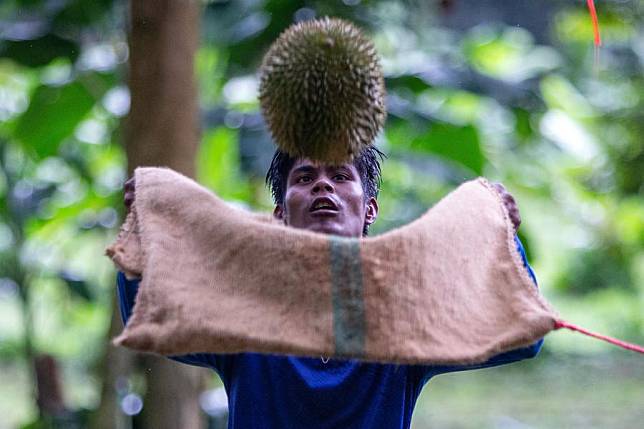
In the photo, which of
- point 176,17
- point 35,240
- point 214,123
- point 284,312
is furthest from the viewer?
point 35,240

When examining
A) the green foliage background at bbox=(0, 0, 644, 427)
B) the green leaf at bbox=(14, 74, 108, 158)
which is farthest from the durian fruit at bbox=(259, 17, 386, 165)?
the green leaf at bbox=(14, 74, 108, 158)

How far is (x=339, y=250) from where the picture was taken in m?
1.06

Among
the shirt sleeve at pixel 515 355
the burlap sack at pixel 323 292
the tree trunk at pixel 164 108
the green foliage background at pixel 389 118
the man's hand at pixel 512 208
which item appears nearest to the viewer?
the burlap sack at pixel 323 292

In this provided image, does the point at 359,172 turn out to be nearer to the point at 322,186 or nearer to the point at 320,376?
the point at 322,186

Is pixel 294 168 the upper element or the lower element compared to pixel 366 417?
upper

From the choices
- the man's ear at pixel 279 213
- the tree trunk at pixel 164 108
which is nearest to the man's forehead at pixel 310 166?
the man's ear at pixel 279 213

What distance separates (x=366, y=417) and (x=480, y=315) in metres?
0.24

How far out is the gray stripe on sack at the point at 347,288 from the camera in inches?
40.8

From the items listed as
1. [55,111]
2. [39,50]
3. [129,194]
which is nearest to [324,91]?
[129,194]

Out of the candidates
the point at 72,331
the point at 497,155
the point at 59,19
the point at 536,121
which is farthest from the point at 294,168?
the point at 72,331

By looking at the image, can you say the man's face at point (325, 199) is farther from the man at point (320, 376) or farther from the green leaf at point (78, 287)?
the green leaf at point (78, 287)

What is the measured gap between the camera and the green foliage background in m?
2.95

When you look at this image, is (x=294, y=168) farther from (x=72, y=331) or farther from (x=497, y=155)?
(x=72, y=331)

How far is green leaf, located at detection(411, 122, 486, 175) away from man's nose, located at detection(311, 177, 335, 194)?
1.83 metres
